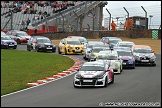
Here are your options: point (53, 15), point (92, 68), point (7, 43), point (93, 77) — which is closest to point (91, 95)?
point (93, 77)

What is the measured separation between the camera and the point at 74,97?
54.8 feet

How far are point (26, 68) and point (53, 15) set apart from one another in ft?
99.5

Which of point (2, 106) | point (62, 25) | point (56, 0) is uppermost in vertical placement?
point (56, 0)

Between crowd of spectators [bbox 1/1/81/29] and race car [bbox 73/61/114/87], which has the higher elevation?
crowd of spectators [bbox 1/1/81/29]

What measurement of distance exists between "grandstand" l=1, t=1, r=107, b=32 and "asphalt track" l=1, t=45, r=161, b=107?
31.5 meters

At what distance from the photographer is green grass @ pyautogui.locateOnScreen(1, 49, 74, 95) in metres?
21.9

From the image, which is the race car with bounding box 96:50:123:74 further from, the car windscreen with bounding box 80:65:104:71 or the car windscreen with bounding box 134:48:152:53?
the car windscreen with bounding box 134:48:152:53

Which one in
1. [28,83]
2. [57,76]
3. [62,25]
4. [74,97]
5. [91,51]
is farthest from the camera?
[62,25]

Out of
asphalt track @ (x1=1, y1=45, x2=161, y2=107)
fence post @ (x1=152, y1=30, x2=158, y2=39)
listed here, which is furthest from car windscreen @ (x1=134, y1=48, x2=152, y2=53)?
fence post @ (x1=152, y1=30, x2=158, y2=39)

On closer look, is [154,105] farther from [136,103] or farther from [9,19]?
[9,19]

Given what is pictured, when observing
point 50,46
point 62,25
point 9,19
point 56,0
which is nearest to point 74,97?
point 50,46

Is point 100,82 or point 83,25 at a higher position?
point 83,25

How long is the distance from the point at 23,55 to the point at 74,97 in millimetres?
21710

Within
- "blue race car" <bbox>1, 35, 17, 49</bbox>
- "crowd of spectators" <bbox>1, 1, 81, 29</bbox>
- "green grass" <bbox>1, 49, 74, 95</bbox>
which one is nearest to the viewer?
"green grass" <bbox>1, 49, 74, 95</bbox>
